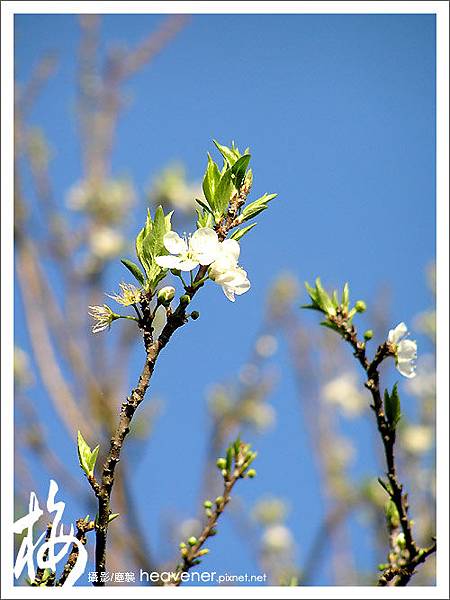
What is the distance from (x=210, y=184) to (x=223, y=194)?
0.02m

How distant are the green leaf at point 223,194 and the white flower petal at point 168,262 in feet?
0.28

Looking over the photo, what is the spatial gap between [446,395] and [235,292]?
1.33 meters

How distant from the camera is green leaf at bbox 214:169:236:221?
909 millimetres

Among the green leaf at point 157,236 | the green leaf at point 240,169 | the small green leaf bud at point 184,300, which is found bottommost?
the small green leaf bud at point 184,300

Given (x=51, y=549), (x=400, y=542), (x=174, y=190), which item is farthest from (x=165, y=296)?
(x=174, y=190)

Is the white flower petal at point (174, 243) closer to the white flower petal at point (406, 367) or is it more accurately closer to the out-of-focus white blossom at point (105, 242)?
the white flower petal at point (406, 367)

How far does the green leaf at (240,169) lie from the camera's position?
3.01 ft

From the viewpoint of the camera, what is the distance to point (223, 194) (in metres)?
0.91

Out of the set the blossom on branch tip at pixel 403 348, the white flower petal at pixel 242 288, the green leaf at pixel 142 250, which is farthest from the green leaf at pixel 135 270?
the blossom on branch tip at pixel 403 348

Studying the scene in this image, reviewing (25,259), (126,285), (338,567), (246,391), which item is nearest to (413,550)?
(126,285)

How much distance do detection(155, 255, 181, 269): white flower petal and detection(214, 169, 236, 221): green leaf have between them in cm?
8

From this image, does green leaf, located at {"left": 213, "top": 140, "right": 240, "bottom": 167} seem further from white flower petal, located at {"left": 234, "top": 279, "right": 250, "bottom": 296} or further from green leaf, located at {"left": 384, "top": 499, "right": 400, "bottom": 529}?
green leaf, located at {"left": 384, "top": 499, "right": 400, "bottom": 529}

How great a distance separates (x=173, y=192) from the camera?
9.61ft

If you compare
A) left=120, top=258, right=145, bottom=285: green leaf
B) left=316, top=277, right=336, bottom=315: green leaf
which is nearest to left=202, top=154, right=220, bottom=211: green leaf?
left=120, top=258, right=145, bottom=285: green leaf
